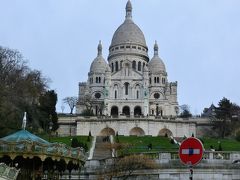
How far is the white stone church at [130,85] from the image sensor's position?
4250 inches

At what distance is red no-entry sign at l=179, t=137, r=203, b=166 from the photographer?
1788cm

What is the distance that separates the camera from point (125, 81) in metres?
117

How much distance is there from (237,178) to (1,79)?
35.4 metres

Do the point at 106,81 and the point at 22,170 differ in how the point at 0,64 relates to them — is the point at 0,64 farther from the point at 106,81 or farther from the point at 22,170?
the point at 106,81

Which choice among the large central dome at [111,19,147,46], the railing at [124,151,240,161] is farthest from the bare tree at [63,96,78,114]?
the railing at [124,151,240,161]

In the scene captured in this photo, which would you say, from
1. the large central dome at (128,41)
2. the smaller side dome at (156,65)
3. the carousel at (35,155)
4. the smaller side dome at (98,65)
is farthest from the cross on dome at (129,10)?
the carousel at (35,155)

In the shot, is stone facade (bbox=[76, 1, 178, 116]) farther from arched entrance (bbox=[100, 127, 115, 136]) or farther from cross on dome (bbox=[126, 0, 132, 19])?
arched entrance (bbox=[100, 127, 115, 136])

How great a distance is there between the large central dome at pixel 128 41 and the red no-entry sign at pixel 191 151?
358 ft

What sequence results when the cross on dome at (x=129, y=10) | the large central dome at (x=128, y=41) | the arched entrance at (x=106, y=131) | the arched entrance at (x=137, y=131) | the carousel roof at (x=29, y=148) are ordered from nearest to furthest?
the carousel roof at (x=29, y=148)
the arched entrance at (x=106, y=131)
the arched entrance at (x=137, y=131)
the large central dome at (x=128, y=41)
the cross on dome at (x=129, y=10)

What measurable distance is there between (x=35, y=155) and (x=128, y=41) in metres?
104

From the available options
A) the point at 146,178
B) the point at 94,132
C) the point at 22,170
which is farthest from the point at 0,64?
the point at 22,170

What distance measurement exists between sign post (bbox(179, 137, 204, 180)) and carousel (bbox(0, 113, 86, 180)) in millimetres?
8800

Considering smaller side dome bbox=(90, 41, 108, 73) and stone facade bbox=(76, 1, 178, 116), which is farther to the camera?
smaller side dome bbox=(90, 41, 108, 73)

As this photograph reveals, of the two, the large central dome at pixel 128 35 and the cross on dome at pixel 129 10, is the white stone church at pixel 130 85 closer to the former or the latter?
the large central dome at pixel 128 35
